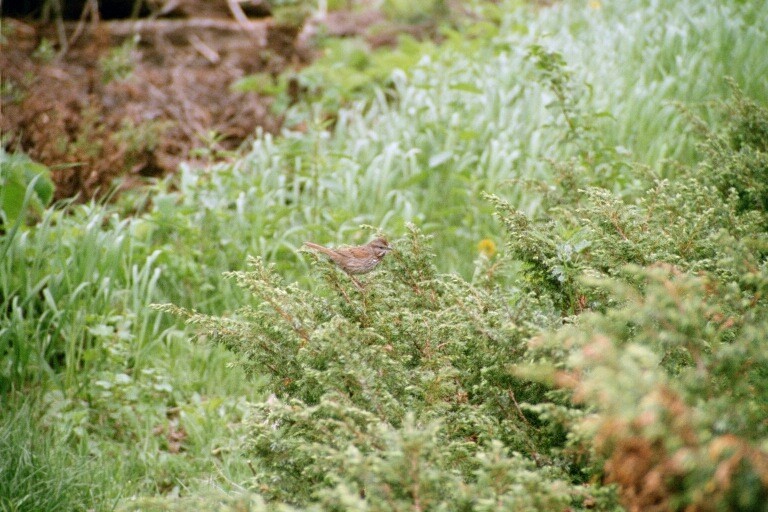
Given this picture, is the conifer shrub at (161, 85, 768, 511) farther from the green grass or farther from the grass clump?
the grass clump

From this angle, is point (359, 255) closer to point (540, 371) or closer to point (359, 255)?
point (359, 255)

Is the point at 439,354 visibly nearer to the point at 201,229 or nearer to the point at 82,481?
the point at 82,481

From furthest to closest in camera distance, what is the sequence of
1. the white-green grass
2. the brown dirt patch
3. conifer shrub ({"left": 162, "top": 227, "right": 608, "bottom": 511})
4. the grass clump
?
the brown dirt patch
the white-green grass
the grass clump
conifer shrub ({"left": 162, "top": 227, "right": 608, "bottom": 511})

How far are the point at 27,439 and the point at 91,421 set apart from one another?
1.81ft

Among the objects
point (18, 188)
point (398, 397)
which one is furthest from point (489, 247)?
point (18, 188)

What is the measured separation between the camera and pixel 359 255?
2369 millimetres

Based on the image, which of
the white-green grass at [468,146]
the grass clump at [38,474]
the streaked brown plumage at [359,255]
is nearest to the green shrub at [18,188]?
the white-green grass at [468,146]

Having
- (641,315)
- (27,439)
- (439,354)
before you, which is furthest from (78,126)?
(641,315)

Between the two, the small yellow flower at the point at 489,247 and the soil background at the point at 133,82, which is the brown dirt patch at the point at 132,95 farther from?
the small yellow flower at the point at 489,247

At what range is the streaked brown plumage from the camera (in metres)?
2.29

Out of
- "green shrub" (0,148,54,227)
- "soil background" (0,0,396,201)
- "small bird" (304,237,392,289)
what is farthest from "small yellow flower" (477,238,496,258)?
"green shrub" (0,148,54,227)

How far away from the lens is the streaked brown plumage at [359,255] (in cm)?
229


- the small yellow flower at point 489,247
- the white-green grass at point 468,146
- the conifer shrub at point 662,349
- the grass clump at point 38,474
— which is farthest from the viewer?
the white-green grass at point 468,146

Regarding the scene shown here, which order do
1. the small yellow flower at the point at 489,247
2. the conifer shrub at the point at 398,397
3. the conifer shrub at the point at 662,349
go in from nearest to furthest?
1. the conifer shrub at the point at 662,349
2. the conifer shrub at the point at 398,397
3. the small yellow flower at the point at 489,247
